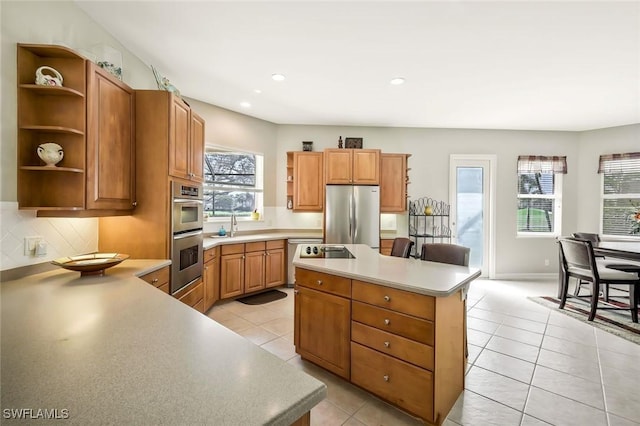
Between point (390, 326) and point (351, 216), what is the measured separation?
8.94 feet

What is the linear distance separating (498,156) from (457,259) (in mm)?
3872

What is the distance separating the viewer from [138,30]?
93.7 inches

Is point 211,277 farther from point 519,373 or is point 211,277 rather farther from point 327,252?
point 519,373

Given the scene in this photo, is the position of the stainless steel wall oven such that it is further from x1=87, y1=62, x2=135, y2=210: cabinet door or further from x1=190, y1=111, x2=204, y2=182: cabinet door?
x1=87, y1=62, x2=135, y2=210: cabinet door

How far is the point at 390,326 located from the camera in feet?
5.84

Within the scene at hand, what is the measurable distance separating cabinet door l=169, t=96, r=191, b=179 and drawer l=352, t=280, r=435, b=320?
1.88m

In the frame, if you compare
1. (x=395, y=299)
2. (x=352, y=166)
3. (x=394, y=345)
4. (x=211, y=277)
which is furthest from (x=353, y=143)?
(x=394, y=345)

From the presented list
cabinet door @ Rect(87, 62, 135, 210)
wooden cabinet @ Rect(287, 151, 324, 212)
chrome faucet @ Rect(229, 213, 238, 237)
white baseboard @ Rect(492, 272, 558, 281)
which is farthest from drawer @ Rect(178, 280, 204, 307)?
white baseboard @ Rect(492, 272, 558, 281)

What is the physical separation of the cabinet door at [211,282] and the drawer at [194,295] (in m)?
0.19

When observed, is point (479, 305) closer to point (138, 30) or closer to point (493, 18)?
point (493, 18)

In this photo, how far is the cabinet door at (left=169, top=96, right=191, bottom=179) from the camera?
244 cm

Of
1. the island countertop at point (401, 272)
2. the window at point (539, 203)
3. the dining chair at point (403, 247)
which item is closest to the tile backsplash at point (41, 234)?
the island countertop at point (401, 272)

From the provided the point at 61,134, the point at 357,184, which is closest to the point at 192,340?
the point at 61,134

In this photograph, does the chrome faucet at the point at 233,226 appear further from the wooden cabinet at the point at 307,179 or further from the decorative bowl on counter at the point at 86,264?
the decorative bowl on counter at the point at 86,264
